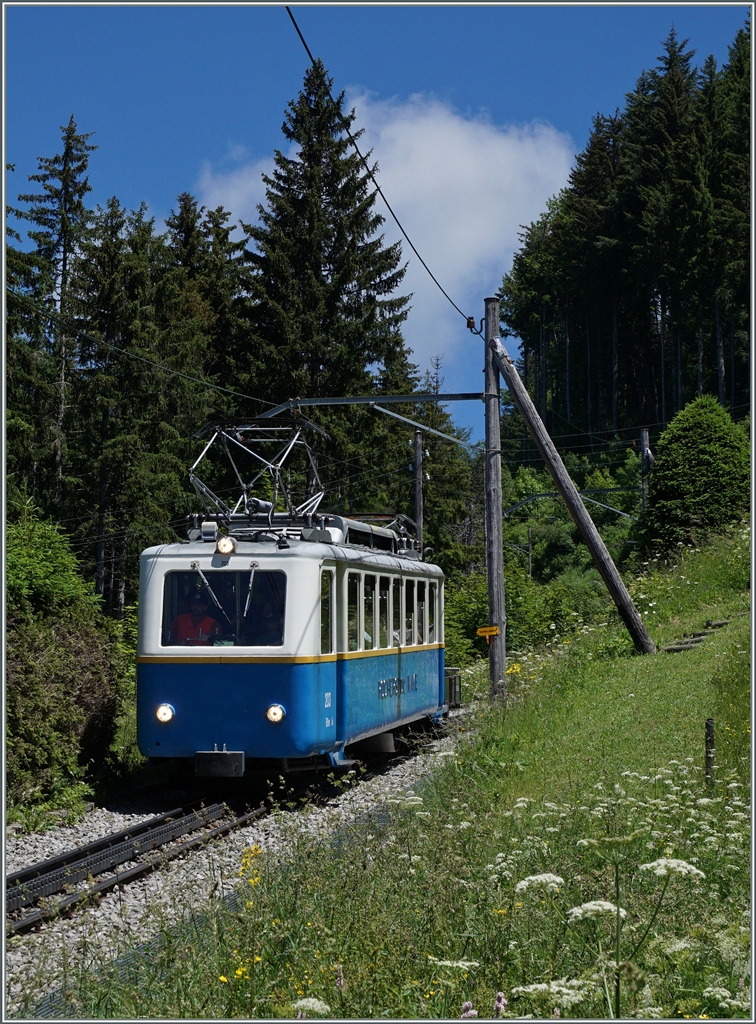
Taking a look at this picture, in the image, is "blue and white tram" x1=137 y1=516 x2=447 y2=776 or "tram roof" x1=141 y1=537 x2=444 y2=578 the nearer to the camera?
"blue and white tram" x1=137 y1=516 x2=447 y2=776

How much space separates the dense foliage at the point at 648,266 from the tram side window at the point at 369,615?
29.5m

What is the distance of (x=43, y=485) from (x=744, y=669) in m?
26.1

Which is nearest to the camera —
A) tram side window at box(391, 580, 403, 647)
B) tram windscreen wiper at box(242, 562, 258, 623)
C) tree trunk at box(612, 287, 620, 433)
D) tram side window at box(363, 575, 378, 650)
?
tram windscreen wiper at box(242, 562, 258, 623)

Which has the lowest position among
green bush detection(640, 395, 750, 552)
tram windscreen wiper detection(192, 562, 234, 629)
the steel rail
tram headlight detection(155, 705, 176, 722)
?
the steel rail

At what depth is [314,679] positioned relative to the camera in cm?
1113

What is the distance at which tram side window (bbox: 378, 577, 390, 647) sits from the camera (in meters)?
13.4

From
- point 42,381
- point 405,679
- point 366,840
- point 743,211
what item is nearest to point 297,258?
point 42,381

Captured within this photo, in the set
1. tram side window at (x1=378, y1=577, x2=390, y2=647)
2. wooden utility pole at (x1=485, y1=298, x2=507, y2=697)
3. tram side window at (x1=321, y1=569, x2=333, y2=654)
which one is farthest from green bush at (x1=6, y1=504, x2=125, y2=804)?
wooden utility pole at (x1=485, y1=298, x2=507, y2=697)

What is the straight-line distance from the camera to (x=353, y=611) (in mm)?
12305

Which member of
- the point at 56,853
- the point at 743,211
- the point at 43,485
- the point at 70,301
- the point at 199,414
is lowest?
the point at 56,853

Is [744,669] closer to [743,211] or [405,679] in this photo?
[405,679]

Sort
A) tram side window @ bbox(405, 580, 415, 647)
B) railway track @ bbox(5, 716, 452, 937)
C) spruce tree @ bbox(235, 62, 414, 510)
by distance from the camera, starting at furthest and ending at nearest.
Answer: spruce tree @ bbox(235, 62, 414, 510) → tram side window @ bbox(405, 580, 415, 647) → railway track @ bbox(5, 716, 452, 937)

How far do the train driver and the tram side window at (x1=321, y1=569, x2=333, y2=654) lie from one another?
1.06 metres

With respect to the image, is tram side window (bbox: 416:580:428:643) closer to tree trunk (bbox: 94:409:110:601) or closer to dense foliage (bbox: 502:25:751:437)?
tree trunk (bbox: 94:409:110:601)
